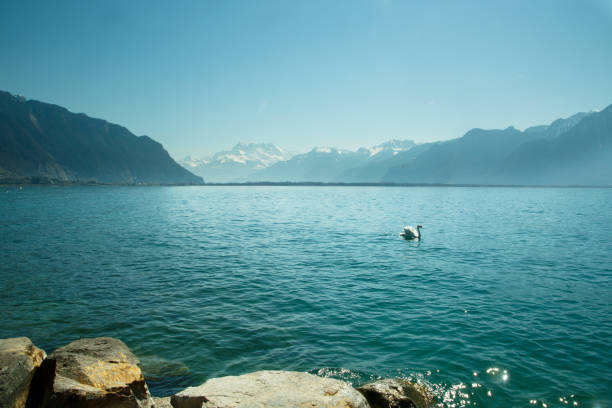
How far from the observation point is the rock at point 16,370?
602 centimetres

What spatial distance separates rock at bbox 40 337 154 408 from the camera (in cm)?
617

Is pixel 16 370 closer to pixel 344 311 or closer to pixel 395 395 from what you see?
pixel 395 395

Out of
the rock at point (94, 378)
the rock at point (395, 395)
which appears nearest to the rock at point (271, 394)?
the rock at point (94, 378)

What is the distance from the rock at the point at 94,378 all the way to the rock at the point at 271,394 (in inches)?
37.9

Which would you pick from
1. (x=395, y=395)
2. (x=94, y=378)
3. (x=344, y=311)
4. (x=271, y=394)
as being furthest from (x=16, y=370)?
(x=344, y=311)

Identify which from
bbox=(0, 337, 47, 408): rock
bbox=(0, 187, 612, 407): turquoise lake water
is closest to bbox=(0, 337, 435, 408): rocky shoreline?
bbox=(0, 337, 47, 408): rock

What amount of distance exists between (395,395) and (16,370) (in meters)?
8.06

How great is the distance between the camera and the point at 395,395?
8305 millimetres

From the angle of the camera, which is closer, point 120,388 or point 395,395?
point 120,388

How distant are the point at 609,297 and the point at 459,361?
38.5 ft

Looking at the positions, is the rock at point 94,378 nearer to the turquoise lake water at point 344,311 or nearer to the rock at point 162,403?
the rock at point 162,403

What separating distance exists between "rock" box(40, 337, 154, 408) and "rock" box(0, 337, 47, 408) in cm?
25

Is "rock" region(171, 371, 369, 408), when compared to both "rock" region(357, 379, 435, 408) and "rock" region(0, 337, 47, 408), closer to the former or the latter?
"rock" region(357, 379, 435, 408)

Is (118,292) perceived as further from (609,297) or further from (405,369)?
(609,297)
